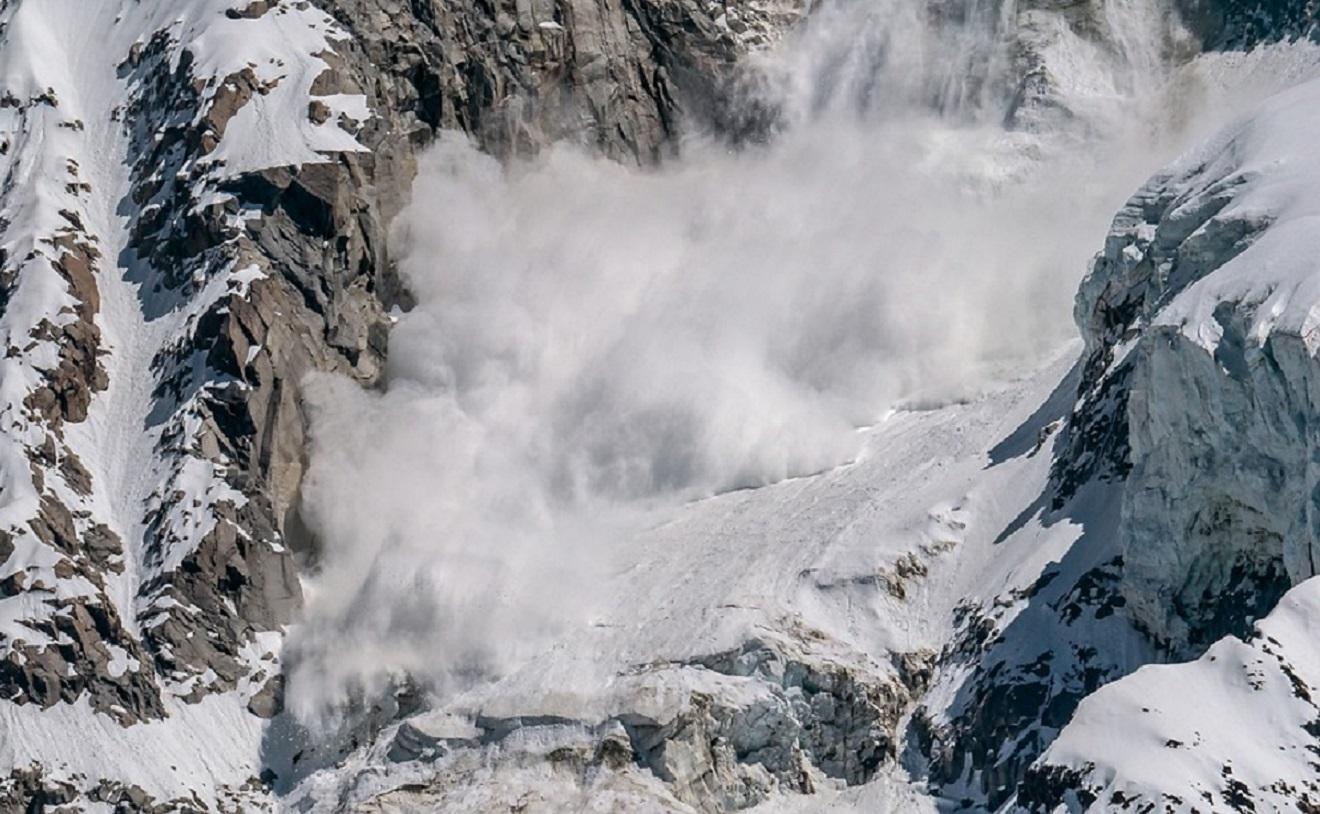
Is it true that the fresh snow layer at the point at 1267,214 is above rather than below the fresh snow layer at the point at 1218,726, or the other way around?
above

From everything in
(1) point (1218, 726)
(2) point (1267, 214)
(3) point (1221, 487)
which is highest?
(2) point (1267, 214)

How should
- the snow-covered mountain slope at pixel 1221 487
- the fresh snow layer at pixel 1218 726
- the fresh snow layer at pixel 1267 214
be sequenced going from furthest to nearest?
the fresh snow layer at pixel 1267 214 < the snow-covered mountain slope at pixel 1221 487 < the fresh snow layer at pixel 1218 726

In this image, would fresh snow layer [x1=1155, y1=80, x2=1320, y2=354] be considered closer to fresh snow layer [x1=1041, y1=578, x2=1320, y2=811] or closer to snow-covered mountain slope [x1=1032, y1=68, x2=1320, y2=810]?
snow-covered mountain slope [x1=1032, y1=68, x2=1320, y2=810]

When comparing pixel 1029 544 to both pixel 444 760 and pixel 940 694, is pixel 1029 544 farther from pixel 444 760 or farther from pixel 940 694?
pixel 444 760

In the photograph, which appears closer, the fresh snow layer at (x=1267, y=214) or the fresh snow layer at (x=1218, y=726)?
the fresh snow layer at (x=1218, y=726)

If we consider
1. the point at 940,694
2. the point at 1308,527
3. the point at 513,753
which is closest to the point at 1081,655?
the point at 940,694

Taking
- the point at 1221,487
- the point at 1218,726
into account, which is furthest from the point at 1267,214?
the point at 1218,726

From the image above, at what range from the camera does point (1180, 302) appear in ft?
574

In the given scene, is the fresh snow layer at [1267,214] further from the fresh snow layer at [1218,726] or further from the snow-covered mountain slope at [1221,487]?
the fresh snow layer at [1218,726]

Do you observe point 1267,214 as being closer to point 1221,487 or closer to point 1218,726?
point 1221,487

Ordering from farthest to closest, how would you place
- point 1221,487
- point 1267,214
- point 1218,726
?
point 1267,214 → point 1221,487 → point 1218,726

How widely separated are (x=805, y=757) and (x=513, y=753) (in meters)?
17.0


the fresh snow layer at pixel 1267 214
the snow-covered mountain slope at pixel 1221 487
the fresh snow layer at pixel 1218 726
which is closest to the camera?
the fresh snow layer at pixel 1218 726

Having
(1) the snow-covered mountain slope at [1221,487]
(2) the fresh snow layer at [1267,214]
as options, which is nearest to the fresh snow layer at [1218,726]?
(1) the snow-covered mountain slope at [1221,487]
